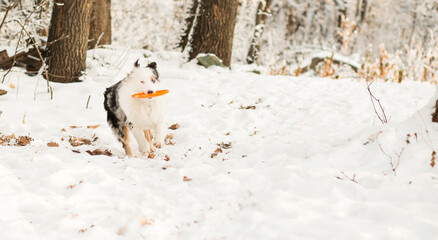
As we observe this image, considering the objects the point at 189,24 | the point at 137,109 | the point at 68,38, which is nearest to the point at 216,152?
the point at 137,109

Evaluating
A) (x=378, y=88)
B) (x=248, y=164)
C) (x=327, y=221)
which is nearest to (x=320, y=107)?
(x=378, y=88)

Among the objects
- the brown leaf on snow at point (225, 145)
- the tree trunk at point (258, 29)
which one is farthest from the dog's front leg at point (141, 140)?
the tree trunk at point (258, 29)

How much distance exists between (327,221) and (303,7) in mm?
20808

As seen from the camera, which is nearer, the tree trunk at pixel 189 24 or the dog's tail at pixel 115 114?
the dog's tail at pixel 115 114

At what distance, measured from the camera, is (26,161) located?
10.8 feet

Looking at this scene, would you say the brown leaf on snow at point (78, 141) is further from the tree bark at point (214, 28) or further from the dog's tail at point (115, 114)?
the tree bark at point (214, 28)

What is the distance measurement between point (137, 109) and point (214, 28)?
A: 14.5 ft

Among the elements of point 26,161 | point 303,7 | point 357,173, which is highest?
point 303,7

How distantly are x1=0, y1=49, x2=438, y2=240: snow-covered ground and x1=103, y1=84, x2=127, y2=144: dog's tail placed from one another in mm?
259

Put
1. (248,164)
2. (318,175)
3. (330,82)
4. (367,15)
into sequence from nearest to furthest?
(318,175), (248,164), (330,82), (367,15)

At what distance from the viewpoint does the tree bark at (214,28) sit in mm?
8055

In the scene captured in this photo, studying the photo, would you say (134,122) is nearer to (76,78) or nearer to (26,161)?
(26,161)

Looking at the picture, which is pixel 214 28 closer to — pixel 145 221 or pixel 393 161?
pixel 393 161

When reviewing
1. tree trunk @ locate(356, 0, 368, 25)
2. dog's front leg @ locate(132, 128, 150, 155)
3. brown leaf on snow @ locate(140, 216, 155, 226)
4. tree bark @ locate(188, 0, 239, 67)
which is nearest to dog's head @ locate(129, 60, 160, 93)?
dog's front leg @ locate(132, 128, 150, 155)
